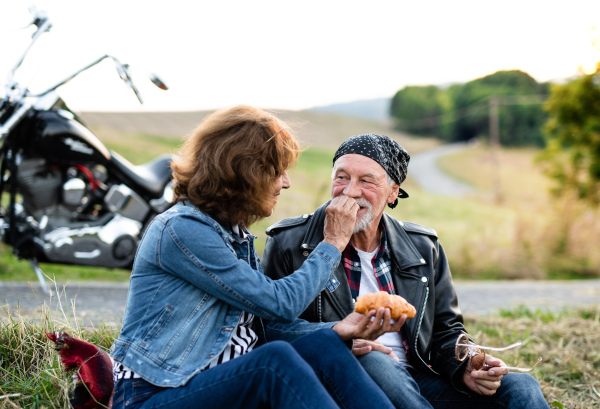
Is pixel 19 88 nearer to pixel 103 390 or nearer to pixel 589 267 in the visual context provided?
pixel 103 390

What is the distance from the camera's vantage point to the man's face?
304 cm

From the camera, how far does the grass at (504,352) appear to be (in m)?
2.84

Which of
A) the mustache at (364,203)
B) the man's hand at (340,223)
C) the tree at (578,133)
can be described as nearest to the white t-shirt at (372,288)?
the mustache at (364,203)

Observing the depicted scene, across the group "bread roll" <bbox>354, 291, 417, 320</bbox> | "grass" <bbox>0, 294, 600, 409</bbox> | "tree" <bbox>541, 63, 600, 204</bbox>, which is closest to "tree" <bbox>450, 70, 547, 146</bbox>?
"tree" <bbox>541, 63, 600, 204</bbox>

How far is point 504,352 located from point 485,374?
183 cm

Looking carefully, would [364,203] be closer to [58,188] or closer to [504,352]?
[504,352]

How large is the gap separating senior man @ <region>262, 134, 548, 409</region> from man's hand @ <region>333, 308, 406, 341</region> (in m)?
0.28

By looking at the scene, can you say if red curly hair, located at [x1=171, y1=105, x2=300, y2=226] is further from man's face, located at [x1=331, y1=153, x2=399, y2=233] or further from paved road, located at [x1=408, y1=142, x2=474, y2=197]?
paved road, located at [x1=408, y1=142, x2=474, y2=197]

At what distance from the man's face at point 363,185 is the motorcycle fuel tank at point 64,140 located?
3.41 m

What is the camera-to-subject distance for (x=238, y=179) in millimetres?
2346

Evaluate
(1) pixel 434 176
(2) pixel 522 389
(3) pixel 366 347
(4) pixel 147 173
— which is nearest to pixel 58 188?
(4) pixel 147 173

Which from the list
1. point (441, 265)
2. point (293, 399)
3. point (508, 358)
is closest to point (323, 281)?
point (293, 399)

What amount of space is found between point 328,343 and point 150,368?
0.70m

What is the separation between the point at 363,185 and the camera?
306cm
